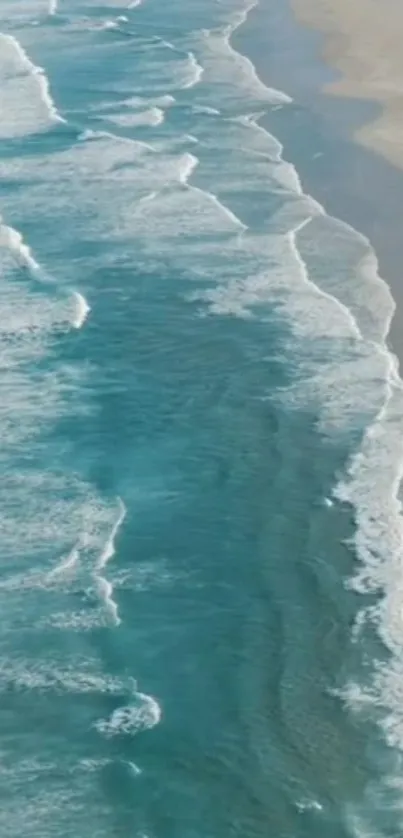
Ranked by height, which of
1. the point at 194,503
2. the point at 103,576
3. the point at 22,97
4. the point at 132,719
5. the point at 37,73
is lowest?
the point at 132,719

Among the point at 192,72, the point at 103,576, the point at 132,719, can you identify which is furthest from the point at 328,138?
the point at 132,719

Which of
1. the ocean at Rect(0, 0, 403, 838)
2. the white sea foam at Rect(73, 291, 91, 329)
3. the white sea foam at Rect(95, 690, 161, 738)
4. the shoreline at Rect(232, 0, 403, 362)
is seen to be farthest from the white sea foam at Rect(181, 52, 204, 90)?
the white sea foam at Rect(95, 690, 161, 738)

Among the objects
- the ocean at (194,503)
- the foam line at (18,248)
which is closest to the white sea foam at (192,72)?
the ocean at (194,503)

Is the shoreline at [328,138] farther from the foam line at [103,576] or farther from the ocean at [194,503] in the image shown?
the foam line at [103,576]

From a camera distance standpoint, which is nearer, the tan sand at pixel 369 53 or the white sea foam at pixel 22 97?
the tan sand at pixel 369 53

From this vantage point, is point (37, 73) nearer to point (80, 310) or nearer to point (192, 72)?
point (192, 72)

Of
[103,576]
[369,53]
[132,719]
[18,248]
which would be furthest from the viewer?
[369,53]
